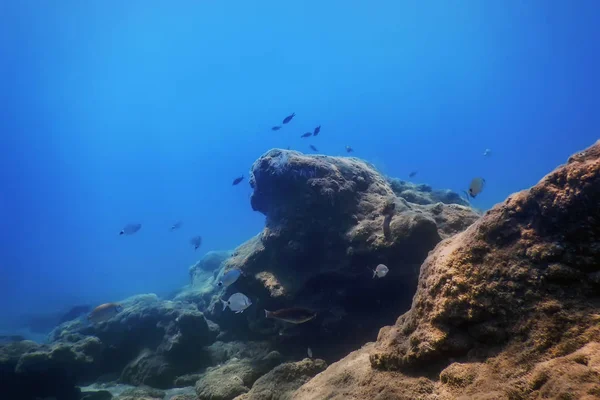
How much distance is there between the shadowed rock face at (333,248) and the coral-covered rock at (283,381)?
1949 mm

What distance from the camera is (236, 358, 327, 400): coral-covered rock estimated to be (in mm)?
4578

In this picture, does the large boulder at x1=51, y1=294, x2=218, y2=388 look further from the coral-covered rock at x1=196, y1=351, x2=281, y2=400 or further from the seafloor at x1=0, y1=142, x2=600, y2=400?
the coral-covered rock at x1=196, y1=351, x2=281, y2=400

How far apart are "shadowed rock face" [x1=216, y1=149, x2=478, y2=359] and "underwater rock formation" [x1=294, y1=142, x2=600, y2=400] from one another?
368cm

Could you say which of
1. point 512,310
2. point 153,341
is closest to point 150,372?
point 153,341

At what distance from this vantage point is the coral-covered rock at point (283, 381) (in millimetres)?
4578

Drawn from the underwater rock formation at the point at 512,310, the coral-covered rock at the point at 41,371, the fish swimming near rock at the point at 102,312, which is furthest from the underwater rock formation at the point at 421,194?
the coral-covered rock at the point at 41,371

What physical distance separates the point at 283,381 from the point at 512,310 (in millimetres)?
3676

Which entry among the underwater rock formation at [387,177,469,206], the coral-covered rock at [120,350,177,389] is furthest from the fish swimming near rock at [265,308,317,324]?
the underwater rock formation at [387,177,469,206]

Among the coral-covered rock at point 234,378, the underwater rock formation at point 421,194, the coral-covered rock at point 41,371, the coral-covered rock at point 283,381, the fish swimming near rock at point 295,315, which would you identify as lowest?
the coral-covered rock at point 283,381

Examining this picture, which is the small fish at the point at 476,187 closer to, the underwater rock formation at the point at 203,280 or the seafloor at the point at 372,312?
the seafloor at the point at 372,312

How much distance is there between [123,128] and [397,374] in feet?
631

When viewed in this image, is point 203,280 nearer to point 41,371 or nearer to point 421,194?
point 41,371

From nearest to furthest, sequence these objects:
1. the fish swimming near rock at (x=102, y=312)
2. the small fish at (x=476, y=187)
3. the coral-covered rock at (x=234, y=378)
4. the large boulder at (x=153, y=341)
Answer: the coral-covered rock at (x=234, y=378)
the small fish at (x=476, y=187)
the fish swimming near rock at (x=102, y=312)
the large boulder at (x=153, y=341)

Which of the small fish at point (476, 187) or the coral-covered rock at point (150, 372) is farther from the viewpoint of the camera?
the coral-covered rock at point (150, 372)
